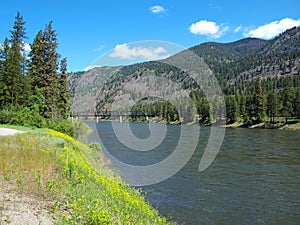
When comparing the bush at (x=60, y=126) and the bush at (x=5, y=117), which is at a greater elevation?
the bush at (x=5, y=117)

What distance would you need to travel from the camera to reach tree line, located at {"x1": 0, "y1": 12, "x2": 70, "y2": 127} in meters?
36.7

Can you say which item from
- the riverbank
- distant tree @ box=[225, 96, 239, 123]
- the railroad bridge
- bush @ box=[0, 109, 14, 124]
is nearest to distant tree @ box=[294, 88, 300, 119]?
the riverbank

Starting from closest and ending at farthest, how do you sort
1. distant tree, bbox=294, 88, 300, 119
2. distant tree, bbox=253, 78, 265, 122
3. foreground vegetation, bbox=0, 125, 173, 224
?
foreground vegetation, bbox=0, 125, 173, 224 → distant tree, bbox=294, 88, 300, 119 → distant tree, bbox=253, 78, 265, 122

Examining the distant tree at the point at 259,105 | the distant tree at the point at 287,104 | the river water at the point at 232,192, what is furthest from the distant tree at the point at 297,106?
the river water at the point at 232,192

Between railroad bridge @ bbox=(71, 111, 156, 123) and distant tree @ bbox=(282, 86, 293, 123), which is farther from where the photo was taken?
railroad bridge @ bbox=(71, 111, 156, 123)

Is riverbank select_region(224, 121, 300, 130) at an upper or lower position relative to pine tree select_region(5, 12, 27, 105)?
lower

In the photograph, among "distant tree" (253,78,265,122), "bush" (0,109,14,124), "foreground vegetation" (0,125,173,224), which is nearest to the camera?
"foreground vegetation" (0,125,173,224)

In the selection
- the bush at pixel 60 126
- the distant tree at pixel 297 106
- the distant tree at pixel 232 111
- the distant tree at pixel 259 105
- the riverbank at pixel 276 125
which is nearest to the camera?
the bush at pixel 60 126

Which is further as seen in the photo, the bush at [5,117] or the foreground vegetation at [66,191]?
the bush at [5,117]

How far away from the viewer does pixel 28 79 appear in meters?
41.3

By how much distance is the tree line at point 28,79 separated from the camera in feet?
120

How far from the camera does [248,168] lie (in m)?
25.7

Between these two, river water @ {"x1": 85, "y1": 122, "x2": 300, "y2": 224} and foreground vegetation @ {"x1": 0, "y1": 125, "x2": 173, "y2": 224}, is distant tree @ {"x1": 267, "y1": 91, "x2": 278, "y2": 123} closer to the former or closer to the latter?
river water @ {"x1": 85, "y1": 122, "x2": 300, "y2": 224}

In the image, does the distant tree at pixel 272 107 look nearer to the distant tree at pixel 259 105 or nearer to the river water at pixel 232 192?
the distant tree at pixel 259 105
